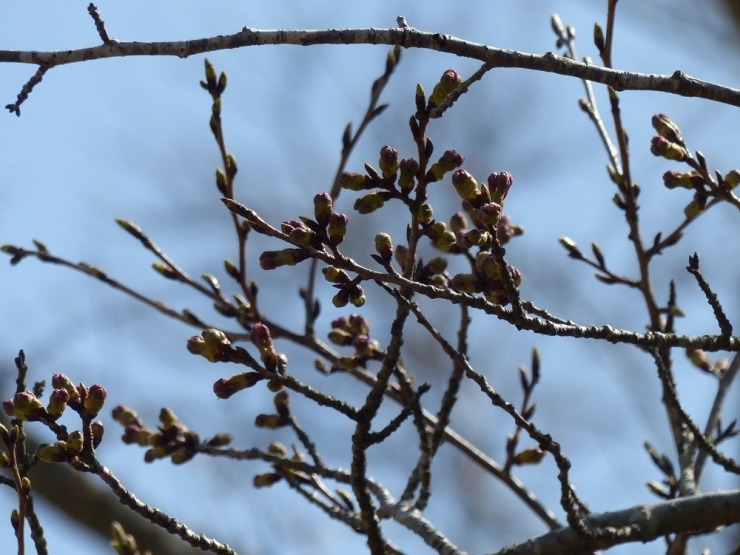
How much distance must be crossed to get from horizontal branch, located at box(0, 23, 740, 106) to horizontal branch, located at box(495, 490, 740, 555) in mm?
922

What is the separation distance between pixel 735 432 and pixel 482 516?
5794mm

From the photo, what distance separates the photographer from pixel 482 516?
8352mm

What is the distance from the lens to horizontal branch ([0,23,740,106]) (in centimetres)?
180

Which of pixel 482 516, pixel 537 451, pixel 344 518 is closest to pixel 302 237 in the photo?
pixel 344 518

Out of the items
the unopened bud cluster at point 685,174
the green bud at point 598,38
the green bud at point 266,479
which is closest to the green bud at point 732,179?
the unopened bud cluster at point 685,174

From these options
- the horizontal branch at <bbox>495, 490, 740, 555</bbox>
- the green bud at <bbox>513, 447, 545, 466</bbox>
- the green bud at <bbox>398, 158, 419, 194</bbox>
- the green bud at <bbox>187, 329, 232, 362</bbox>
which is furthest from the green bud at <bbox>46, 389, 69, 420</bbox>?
the green bud at <bbox>513, 447, 545, 466</bbox>

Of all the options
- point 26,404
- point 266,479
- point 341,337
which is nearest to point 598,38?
point 341,337

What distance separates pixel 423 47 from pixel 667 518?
121 centimetres

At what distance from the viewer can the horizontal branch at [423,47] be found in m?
1.80

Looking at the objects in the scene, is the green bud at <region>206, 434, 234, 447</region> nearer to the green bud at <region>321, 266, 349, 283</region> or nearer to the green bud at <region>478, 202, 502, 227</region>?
the green bud at <region>321, 266, 349, 283</region>

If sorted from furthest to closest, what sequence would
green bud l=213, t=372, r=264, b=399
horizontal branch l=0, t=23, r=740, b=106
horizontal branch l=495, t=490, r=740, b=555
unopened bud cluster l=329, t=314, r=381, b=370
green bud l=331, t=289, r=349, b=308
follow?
unopened bud cluster l=329, t=314, r=381, b=370 < horizontal branch l=495, t=490, r=740, b=555 < green bud l=213, t=372, r=264, b=399 < horizontal branch l=0, t=23, r=740, b=106 < green bud l=331, t=289, r=349, b=308

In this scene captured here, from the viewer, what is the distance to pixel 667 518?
2129 mm

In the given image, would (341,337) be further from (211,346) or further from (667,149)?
(667,149)

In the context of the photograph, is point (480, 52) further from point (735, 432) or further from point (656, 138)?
point (735, 432)
